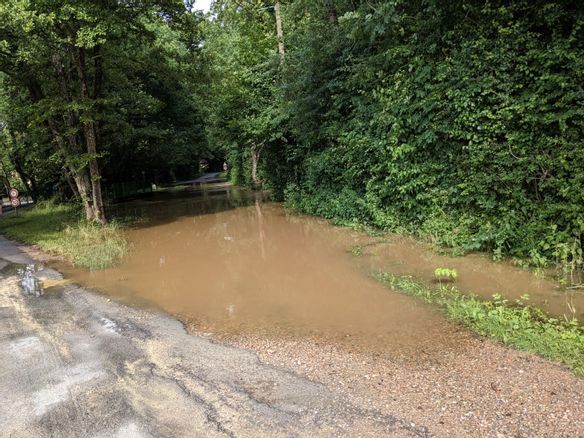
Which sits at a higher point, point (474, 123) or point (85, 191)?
point (474, 123)

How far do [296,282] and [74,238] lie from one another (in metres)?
8.84

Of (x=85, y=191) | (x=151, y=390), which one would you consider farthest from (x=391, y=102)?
(x=85, y=191)

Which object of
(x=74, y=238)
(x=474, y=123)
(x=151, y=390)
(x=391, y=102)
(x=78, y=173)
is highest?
(x=391, y=102)

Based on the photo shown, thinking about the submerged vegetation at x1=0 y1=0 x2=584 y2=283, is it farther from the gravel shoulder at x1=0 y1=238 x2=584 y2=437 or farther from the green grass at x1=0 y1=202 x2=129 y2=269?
the gravel shoulder at x1=0 y1=238 x2=584 y2=437

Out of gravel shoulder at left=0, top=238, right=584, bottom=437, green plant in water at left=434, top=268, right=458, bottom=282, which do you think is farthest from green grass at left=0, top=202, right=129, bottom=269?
green plant in water at left=434, top=268, right=458, bottom=282

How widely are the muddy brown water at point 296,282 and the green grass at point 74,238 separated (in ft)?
1.59

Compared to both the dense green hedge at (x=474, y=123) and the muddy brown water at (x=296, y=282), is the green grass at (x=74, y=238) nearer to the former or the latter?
the muddy brown water at (x=296, y=282)

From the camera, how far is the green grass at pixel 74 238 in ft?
36.6

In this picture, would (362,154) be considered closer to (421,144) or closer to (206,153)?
(421,144)

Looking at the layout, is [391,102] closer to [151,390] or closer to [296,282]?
[296,282]

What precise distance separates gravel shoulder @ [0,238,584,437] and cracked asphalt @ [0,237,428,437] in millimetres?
14

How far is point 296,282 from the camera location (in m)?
8.41

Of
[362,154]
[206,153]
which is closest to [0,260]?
[362,154]

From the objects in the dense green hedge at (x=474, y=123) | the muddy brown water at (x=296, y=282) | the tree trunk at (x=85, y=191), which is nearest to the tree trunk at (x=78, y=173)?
the tree trunk at (x=85, y=191)
